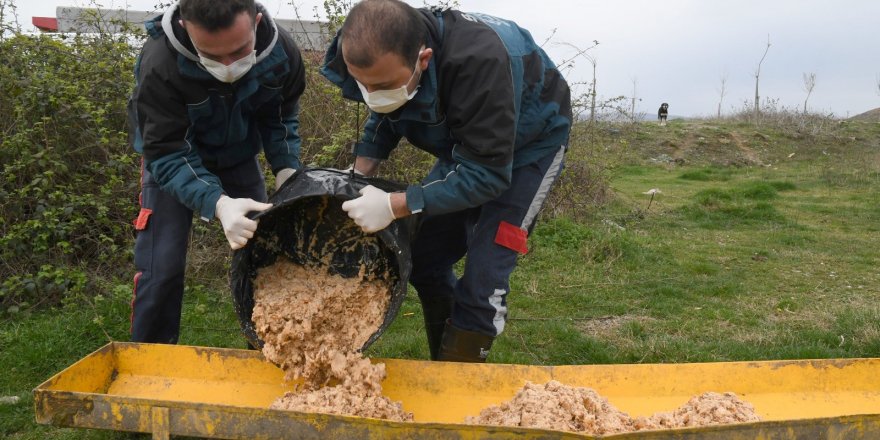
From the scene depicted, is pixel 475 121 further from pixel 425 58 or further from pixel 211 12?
pixel 211 12

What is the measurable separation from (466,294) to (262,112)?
1518 mm

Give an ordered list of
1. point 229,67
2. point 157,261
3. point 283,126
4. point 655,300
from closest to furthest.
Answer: point 229,67 → point 157,261 → point 283,126 → point 655,300

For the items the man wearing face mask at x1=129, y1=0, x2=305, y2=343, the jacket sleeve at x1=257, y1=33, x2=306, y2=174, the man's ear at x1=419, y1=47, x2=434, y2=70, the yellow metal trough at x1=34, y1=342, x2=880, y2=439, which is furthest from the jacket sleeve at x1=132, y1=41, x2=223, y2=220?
the man's ear at x1=419, y1=47, x2=434, y2=70

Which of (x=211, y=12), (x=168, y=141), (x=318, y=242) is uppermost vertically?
(x=211, y=12)

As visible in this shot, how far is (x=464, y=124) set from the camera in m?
2.84

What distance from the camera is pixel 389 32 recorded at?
2.58m

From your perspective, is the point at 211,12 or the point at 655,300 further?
the point at 655,300

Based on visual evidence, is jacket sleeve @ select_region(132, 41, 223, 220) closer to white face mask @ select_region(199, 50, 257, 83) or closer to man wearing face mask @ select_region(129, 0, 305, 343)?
man wearing face mask @ select_region(129, 0, 305, 343)

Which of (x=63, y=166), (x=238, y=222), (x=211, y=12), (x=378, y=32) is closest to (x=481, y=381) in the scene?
(x=238, y=222)

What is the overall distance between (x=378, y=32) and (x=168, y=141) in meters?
1.21

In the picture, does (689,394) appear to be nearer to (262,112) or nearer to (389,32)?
(389,32)

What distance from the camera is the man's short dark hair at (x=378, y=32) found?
8.43 feet

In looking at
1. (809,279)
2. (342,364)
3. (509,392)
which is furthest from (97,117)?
(809,279)

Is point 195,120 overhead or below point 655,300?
overhead
